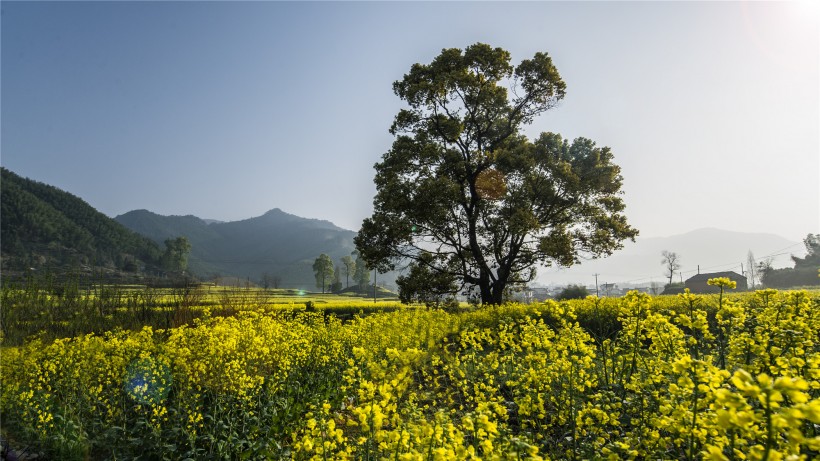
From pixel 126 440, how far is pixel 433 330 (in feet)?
18.4

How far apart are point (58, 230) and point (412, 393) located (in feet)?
464

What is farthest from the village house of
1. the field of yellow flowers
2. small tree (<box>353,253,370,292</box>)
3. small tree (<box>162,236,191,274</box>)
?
small tree (<box>162,236,191,274</box>)

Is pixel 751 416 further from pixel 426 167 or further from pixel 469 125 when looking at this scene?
pixel 469 125

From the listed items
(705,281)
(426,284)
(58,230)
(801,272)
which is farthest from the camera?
(58,230)

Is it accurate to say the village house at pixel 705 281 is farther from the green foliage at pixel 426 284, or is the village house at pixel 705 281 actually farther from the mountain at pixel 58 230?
the mountain at pixel 58 230

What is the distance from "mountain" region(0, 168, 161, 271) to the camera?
99500 millimetres

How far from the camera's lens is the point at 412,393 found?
4.41 meters

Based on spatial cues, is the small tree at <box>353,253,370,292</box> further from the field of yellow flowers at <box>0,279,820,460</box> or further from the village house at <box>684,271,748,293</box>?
the field of yellow flowers at <box>0,279,820,460</box>

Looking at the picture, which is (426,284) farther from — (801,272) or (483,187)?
(801,272)

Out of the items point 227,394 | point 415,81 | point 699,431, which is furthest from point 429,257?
point 699,431

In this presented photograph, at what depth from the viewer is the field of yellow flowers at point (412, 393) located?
283cm

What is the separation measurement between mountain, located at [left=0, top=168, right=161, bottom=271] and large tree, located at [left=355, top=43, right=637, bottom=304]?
102 metres

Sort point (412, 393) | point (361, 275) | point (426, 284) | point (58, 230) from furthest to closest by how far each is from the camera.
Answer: point (58, 230) → point (361, 275) → point (426, 284) → point (412, 393)

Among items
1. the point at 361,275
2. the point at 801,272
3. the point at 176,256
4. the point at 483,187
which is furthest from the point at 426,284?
the point at 176,256
